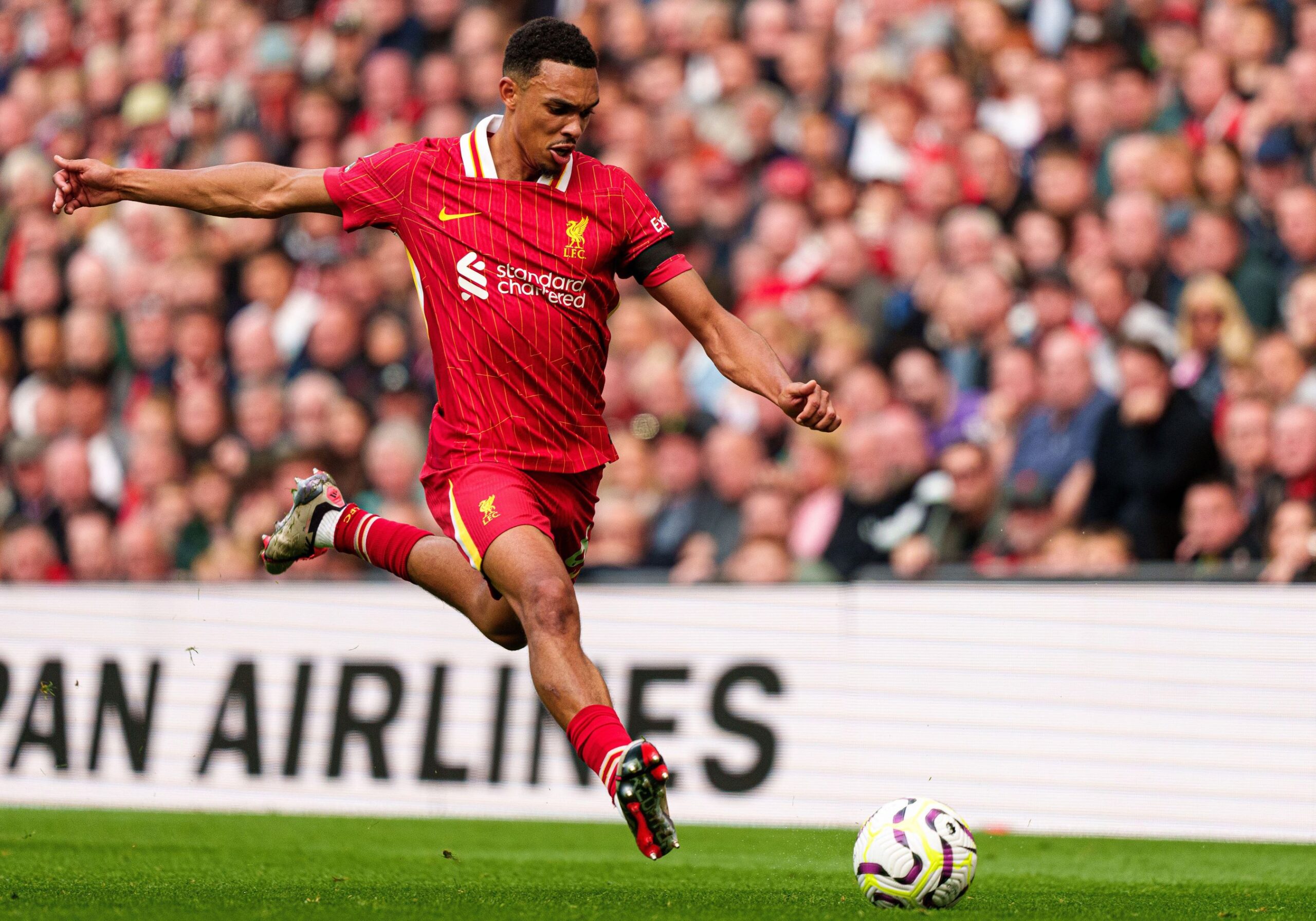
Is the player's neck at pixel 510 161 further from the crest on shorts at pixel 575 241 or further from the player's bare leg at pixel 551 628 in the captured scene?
the player's bare leg at pixel 551 628

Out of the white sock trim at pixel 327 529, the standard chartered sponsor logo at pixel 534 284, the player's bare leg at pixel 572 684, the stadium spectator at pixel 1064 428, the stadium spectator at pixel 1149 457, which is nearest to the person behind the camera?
the player's bare leg at pixel 572 684

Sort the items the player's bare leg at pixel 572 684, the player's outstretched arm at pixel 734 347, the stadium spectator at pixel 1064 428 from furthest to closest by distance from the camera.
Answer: the stadium spectator at pixel 1064 428 < the player's outstretched arm at pixel 734 347 < the player's bare leg at pixel 572 684

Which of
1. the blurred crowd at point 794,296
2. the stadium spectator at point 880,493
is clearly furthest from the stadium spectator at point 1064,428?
the stadium spectator at point 880,493

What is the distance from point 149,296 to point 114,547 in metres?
2.13

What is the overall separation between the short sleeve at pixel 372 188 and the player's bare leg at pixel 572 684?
1.21m

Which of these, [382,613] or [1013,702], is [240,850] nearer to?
[382,613]

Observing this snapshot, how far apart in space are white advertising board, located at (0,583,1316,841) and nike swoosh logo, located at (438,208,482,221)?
395 cm

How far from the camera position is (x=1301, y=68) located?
10.2 meters

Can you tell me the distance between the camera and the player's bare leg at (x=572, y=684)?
Result: 5301 mm

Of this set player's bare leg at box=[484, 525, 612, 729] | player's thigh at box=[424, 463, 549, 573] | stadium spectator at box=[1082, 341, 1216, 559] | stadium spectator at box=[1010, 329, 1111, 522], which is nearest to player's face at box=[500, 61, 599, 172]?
player's thigh at box=[424, 463, 549, 573]

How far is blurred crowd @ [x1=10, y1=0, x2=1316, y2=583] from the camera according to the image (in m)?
9.85

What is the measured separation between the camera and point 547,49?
6145 millimetres

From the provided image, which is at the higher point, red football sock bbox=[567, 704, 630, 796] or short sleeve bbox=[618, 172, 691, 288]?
short sleeve bbox=[618, 172, 691, 288]

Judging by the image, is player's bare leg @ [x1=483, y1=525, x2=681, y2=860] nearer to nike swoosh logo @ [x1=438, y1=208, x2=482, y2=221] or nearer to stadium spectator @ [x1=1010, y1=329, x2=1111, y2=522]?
nike swoosh logo @ [x1=438, y1=208, x2=482, y2=221]
